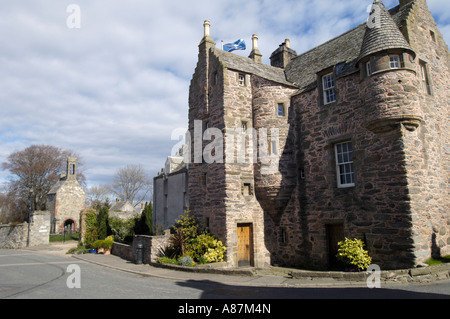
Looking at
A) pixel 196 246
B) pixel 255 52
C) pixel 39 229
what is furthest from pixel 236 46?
pixel 39 229

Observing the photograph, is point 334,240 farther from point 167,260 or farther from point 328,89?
point 167,260

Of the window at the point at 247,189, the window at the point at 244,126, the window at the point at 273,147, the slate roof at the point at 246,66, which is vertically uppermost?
the slate roof at the point at 246,66

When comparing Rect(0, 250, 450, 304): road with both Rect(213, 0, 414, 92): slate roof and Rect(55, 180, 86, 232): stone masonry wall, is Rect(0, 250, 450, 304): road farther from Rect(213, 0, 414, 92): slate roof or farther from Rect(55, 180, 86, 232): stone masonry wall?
Rect(55, 180, 86, 232): stone masonry wall

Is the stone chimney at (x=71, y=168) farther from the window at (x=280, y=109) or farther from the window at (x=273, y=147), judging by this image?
the window at (x=280, y=109)

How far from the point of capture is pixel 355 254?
39.5 ft

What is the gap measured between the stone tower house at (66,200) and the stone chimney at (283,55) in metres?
34.9

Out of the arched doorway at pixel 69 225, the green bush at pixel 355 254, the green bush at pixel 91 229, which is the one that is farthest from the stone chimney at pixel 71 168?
the green bush at pixel 355 254

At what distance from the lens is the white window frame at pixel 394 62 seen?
1234cm

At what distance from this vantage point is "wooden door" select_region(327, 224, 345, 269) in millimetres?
14195

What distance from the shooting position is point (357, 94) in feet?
45.3

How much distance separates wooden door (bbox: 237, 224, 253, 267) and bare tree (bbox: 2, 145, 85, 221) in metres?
39.8
